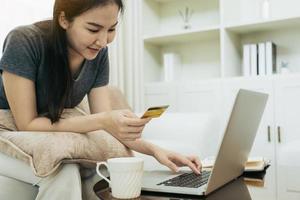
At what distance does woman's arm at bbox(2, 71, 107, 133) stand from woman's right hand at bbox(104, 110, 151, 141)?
116 mm

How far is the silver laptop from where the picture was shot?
0.80 metres

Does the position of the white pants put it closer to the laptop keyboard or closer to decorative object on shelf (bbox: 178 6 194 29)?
the laptop keyboard

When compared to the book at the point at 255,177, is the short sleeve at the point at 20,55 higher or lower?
higher

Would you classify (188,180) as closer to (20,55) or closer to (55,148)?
(55,148)

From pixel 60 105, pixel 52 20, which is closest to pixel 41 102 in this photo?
pixel 60 105

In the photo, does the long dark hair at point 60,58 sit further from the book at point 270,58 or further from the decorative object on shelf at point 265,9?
the decorative object on shelf at point 265,9

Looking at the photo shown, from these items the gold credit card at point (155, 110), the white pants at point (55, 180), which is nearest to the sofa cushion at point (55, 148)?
the white pants at point (55, 180)

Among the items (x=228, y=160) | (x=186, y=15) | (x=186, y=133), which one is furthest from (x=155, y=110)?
(x=186, y=15)

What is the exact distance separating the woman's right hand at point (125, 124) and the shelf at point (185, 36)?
6.65 ft

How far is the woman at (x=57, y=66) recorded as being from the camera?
3.50 feet

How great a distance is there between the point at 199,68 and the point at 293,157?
4.60ft

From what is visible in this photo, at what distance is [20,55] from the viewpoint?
3.53ft

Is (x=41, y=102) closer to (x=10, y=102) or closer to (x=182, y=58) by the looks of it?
(x=10, y=102)

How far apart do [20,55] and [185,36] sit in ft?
6.90
